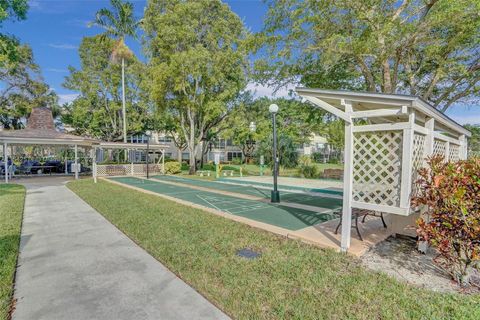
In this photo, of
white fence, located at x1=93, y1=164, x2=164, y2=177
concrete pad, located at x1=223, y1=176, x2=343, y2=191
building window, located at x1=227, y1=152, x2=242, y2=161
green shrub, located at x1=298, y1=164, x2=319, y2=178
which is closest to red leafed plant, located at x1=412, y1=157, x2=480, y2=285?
concrete pad, located at x1=223, y1=176, x2=343, y2=191

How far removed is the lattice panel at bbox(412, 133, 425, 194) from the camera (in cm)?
392

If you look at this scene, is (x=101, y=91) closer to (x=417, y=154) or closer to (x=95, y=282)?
(x=95, y=282)

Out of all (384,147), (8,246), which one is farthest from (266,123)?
(8,246)

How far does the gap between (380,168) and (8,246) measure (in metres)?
6.73

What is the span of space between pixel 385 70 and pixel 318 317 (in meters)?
10.4

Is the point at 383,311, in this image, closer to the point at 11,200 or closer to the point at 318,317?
the point at 318,317

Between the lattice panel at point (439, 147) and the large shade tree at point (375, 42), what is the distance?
16.1 ft

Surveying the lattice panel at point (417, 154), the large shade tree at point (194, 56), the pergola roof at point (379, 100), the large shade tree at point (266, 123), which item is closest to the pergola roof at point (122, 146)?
the large shade tree at point (194, 56)

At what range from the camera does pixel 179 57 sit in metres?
18.3

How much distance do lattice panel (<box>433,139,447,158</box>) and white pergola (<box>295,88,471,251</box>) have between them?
159 millimetres

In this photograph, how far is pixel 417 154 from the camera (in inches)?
160

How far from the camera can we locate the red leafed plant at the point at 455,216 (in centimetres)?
292

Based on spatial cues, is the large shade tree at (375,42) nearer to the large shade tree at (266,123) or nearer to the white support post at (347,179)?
the large shade tree at (266,123)

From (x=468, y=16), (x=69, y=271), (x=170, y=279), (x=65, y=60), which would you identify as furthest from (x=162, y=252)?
(x=65, y=60)
